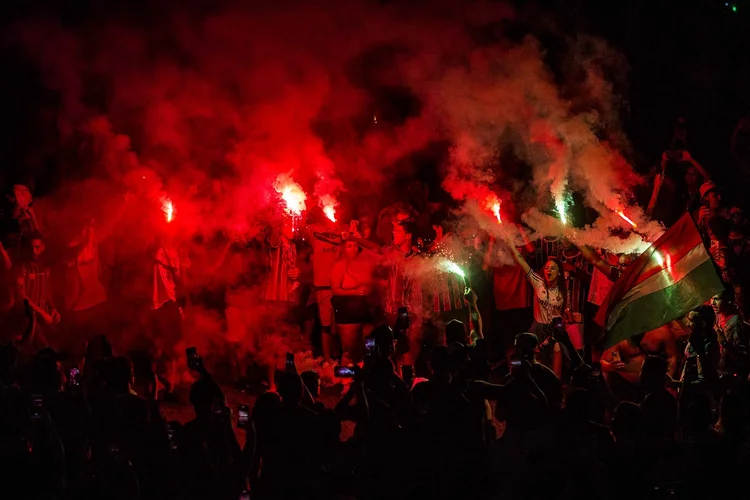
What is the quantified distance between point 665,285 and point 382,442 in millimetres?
3086

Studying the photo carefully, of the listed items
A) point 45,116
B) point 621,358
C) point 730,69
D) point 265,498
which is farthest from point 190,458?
point 730,69

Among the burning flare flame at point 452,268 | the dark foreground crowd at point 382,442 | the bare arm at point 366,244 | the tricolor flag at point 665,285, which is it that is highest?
the bare arm at point 366,244

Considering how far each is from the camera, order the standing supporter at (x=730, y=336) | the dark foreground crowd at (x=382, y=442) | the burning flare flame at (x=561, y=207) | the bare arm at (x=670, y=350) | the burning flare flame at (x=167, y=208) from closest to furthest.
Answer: the dark foreground crowd at (x=382, y=442), the standing supporter at (x=730, y=336), the bare arm at (x=670, y=350), the burning flare flame at (x=561, y=207), the burning flare flame at (x=167, y=208)

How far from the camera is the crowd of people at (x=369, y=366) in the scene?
3.98 meters

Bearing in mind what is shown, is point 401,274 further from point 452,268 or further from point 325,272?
point 325,272

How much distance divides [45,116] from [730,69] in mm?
8977

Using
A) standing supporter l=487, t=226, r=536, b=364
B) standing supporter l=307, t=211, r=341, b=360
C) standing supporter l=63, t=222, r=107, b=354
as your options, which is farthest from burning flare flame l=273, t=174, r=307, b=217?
standing supporter l=487, t=226, r=536, b=364

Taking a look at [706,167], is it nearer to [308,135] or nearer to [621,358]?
[621,358]

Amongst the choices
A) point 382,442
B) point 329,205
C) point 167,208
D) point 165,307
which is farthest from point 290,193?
point 382,442

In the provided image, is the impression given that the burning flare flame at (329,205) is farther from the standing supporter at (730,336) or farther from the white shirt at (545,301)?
the standing supporter at (730,336)

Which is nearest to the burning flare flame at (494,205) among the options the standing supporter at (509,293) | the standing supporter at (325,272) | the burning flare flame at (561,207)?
the standing supporter at (509,293)

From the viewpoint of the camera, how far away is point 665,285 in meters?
6.05

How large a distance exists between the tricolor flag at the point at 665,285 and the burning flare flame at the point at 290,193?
447 cm

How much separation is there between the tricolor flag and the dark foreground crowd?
5.48ft
